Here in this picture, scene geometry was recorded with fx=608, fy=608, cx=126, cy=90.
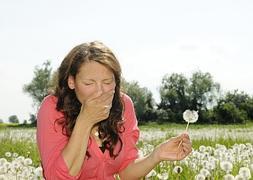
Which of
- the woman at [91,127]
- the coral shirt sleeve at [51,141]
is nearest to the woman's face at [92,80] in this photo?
the woman at [91,127]

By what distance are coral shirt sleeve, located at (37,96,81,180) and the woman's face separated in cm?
34

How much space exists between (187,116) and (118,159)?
60cm

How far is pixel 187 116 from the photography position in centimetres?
407

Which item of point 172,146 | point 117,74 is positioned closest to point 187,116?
point 172,146

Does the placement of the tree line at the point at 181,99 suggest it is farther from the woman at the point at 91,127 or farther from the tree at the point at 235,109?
the woman at the point at 91,127

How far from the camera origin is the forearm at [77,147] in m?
3.49

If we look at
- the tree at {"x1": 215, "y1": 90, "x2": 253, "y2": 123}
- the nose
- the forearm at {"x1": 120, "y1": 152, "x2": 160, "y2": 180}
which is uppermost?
the nose

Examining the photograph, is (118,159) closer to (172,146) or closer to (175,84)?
(172,146)

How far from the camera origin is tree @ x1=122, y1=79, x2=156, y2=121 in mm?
66125

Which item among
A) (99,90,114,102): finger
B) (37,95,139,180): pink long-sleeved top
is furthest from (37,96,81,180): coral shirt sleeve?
(99,90,114,102): finger

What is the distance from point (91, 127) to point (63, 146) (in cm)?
43

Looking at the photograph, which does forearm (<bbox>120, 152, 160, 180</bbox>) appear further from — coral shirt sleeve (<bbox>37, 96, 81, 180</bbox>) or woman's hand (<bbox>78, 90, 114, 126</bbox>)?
woman's hand (<bbox>78, 90, 114, 126</bbox>)

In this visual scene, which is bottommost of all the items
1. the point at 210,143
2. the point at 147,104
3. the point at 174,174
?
the point at 147,104

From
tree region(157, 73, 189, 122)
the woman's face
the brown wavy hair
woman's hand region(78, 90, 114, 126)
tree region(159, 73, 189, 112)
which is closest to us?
woman's hand region(78, 90, 114, 126)
